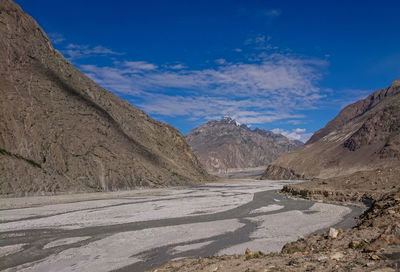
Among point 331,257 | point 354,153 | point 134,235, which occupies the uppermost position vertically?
point 354,153

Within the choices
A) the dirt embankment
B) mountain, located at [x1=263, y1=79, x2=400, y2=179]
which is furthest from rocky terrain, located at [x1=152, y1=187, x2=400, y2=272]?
mountain, located at [x1=263, y1=79, x2=400, y2=179]

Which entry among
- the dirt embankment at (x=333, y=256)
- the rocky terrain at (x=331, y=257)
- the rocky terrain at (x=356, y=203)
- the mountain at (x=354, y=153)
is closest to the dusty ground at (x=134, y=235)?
the rocky terrain at (x=356, y=203)

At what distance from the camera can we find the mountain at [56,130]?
56469 millimetres

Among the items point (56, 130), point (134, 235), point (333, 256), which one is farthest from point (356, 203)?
point (56, 130)

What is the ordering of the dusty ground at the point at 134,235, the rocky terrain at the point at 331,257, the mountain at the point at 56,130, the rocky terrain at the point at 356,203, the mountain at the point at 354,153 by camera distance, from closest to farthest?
the rocky terrain at the point at 331,257 → the rocky terrain at the point at 356,203 → the dusty ground at the point at 134,235 → the mountain at the point at 56,130 → the mountain at the point at 354,153

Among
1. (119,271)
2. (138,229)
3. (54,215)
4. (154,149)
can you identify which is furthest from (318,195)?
(154,149)

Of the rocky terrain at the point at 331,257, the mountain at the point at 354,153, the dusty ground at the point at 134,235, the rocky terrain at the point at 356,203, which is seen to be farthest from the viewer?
the mountain at the point at 354,153

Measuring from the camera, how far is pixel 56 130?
6562 centimetres

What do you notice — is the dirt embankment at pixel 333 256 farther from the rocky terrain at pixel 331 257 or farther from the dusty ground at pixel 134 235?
the dusty ground at pixel 134 235

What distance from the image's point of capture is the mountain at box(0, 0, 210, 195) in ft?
185

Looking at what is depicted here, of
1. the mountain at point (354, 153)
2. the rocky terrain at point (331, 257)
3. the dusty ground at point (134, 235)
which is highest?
the mountain at point (354, 153)

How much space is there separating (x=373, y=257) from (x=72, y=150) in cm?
6468

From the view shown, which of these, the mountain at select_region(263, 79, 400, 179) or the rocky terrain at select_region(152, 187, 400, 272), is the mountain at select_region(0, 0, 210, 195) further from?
the mountain at select_region(263, 79, 400, 179)

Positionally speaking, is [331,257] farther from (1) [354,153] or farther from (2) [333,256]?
(1) [354,153]
